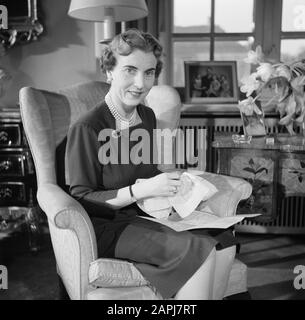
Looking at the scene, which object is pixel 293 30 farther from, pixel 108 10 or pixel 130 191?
pixel 130 191

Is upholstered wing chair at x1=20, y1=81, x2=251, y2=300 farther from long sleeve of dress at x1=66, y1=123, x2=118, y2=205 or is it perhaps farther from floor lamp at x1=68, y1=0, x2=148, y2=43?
floor lamp at x1=68, y1=0, x2=148, y2=43

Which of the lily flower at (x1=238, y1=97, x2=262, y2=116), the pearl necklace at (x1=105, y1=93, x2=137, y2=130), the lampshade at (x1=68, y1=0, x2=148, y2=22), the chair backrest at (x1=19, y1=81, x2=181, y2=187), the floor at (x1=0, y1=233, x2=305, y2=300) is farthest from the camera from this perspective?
the lily flower at (x1=238, y1=97, x2=262, y2=116)

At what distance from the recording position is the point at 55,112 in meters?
1.76

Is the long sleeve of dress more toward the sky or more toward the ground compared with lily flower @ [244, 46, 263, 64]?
more toward the ground

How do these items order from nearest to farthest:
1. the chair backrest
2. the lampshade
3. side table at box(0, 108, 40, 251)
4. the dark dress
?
the dark dress
the chair backrest
the lampshade
side table at box(0, 108, 40, 251)

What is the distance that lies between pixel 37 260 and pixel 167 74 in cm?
155

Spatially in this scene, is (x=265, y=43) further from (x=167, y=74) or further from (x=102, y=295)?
(x=102, y=295)

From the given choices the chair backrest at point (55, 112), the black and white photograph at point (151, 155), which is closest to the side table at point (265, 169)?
the black and white photograph at point (151, 155)

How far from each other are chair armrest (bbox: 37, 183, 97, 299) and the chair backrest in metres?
0.25

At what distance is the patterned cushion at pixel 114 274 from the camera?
4.37 ft

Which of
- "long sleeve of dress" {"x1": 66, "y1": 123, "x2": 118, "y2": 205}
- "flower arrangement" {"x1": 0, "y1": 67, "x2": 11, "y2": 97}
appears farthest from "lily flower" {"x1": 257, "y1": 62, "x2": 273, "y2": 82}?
"flower arrangement" {"x1": 0, "y1": 67, "x2": 11, "y2": 97}

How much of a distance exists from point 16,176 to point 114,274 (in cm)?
132

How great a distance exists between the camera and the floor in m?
2.05
